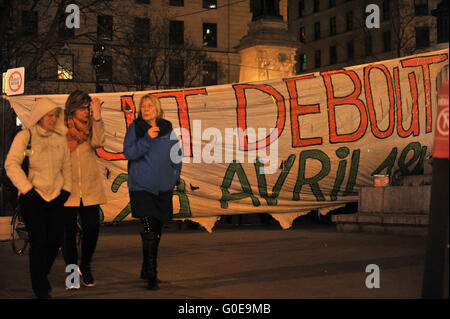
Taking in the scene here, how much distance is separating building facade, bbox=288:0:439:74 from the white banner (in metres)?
48.0

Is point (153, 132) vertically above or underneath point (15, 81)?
underneath

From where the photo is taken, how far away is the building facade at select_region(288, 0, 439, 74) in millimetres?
64312

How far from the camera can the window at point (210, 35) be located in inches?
2283

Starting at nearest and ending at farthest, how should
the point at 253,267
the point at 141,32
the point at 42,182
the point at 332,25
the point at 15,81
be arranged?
the point at 42,182, the point at 253,267, the point at 15,81, the point at 141,32, the point at 332,25

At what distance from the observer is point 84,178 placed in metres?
7.39

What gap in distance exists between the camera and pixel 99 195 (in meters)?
7.47

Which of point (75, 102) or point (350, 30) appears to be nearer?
point (75, 102)

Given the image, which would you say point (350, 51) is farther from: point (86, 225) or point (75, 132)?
point (86, 225)

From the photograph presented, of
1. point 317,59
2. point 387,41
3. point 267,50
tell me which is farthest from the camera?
point 317,59

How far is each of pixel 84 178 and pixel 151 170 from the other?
0.68m

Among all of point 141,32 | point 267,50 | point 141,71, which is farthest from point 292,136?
point 141,71

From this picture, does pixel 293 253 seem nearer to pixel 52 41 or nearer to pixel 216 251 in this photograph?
pixel 216 251

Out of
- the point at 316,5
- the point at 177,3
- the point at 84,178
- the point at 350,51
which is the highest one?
the point at 316,5

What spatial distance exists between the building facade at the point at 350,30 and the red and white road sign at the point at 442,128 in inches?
2198
